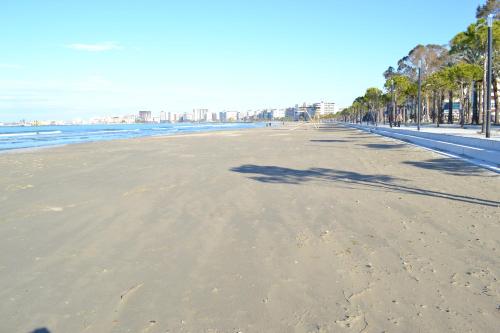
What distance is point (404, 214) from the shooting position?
6.20 metres

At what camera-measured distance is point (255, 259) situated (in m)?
4.36

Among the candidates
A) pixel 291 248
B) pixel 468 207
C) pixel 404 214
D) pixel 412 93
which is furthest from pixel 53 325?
pixel 412 93

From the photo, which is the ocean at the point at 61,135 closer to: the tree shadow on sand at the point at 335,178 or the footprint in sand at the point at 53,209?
the tree shadow on sand at the point at 335,178

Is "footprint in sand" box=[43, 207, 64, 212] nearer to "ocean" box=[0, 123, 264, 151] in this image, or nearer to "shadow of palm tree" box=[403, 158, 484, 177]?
"shadow of palm tree" box=[403, 158, 484, 177]

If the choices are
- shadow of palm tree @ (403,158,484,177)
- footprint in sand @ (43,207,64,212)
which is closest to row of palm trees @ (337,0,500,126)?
shadow of palm tree @ (403,158,484,177)

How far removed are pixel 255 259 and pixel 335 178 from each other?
633 cm

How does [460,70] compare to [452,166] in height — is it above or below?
above

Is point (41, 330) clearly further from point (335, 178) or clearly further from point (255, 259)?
point (335, 178)

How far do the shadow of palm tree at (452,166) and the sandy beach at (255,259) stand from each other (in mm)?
1998

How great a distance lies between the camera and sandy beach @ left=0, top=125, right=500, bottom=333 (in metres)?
3.09

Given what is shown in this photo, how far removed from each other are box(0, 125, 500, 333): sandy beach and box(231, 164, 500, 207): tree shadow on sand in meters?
0.11

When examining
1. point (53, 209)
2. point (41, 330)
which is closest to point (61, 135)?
point (53, 209)

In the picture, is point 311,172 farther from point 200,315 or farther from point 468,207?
point 200,315

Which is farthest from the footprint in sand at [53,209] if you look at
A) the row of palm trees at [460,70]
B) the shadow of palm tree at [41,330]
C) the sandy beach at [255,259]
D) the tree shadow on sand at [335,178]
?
the row of palm trees at [460,70]
